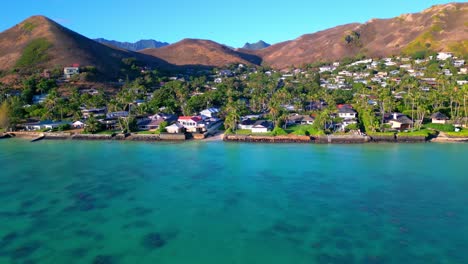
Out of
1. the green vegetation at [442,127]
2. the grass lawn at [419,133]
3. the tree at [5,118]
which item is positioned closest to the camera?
the grass lawn at [419,133]

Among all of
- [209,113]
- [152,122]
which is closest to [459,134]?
[209,113]

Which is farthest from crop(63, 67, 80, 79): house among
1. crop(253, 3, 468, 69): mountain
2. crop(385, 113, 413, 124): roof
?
crop(253, 3, 468, 69): mountain

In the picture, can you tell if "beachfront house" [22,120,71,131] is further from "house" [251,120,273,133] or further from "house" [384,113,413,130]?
"house" [384,113,413,130]

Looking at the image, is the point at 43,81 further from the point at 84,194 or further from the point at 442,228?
the point at 442,228

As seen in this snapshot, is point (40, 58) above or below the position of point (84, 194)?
above

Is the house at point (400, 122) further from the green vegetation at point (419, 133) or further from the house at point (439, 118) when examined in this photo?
the house at point (439, 118)

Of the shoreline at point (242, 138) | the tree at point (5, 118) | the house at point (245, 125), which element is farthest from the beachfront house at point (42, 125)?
the house at point (245, 125)

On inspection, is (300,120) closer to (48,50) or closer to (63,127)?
(63,127)

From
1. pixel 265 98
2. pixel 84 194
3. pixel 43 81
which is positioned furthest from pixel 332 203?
pixel 43 81
